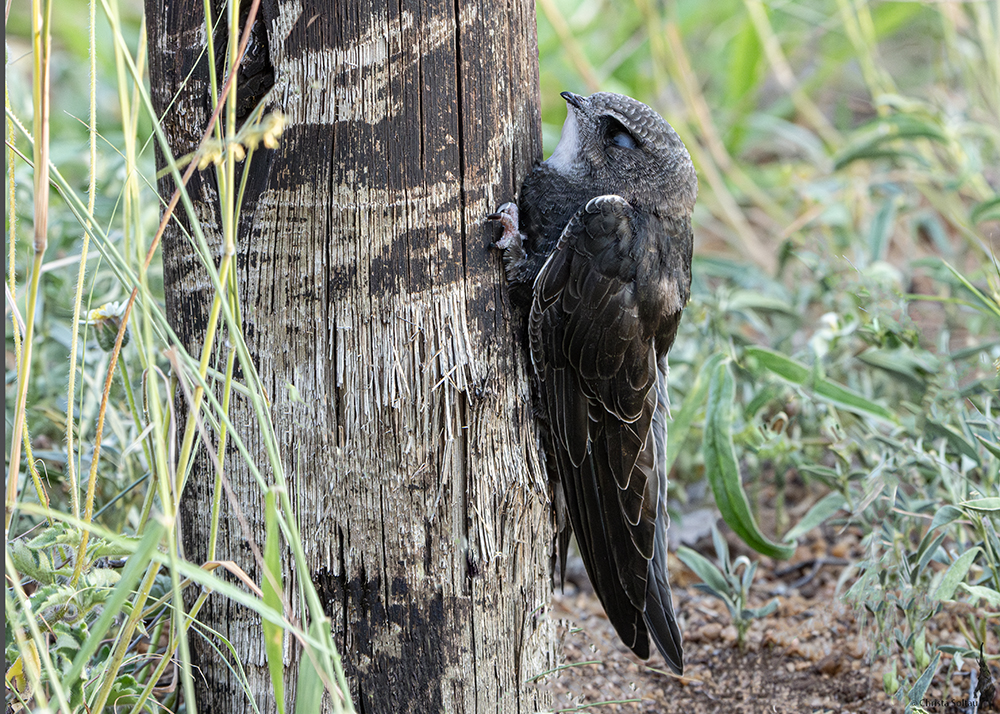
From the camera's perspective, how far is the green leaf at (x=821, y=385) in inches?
97.0

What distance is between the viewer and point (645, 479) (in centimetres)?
203

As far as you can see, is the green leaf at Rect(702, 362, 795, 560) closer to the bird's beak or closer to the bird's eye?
the bird's eye

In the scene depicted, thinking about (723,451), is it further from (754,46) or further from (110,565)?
(754,46)

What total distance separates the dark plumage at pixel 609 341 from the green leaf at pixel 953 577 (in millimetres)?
595

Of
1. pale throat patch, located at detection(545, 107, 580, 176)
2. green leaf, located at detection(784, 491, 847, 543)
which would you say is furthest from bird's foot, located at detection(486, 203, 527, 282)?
green leaf, located at detection(784, 491, 847, 543)

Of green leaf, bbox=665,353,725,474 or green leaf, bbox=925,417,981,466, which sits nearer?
green leaf, bbox=925,417,981,466

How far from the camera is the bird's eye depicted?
2182mm

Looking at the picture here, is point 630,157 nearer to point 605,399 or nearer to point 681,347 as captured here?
point 605,399

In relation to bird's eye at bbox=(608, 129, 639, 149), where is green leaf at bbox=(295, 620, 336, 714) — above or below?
below

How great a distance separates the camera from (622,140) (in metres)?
2.20

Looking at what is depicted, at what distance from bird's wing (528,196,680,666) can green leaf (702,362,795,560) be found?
1.26 feet

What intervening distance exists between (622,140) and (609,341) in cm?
60

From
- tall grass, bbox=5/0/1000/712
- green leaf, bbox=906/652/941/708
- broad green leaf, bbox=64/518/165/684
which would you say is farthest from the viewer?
green leaf, bbox=906/652/941/708

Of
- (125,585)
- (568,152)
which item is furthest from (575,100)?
(125,585)
